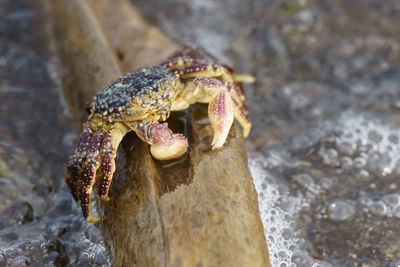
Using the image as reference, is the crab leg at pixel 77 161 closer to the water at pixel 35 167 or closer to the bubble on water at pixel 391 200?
the water at pixel 35 167

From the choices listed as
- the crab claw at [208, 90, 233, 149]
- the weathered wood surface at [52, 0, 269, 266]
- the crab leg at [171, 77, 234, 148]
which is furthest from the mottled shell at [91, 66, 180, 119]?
the crab claw at [208, 90, 233, 149]

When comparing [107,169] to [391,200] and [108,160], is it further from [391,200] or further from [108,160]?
[391,200]

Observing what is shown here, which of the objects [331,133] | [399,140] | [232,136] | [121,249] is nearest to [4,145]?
[121,249]

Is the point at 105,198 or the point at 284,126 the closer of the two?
the point at 105,198

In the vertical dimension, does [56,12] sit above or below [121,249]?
above

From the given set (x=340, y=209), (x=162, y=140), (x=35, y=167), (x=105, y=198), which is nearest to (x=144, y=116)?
(x=162, y=140)

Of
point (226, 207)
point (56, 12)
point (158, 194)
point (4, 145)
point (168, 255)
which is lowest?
point (168, 255)

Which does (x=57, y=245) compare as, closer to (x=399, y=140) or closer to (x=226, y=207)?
(x=226, y=207)
